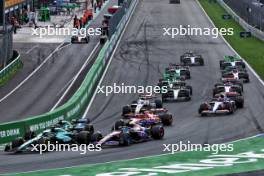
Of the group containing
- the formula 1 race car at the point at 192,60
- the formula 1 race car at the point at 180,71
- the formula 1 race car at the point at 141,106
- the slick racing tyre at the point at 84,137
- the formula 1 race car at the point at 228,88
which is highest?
the slick racing tyre at the point at 84,137

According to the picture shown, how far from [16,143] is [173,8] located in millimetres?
77865

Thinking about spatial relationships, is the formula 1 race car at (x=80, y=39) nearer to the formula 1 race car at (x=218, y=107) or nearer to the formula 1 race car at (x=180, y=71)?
the formula 1 race car at (x=180, y=71)

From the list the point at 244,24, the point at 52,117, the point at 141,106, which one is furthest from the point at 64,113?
the point at 244,24

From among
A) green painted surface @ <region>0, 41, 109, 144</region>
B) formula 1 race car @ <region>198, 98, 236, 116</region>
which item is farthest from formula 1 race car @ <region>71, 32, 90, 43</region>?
formula 1 race car @ <region>198, 98, 236, 116</region>

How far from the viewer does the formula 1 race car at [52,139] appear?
2833cm

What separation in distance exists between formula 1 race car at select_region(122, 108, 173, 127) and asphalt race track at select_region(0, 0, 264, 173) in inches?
22.4

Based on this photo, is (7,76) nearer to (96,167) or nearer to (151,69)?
(151,69)

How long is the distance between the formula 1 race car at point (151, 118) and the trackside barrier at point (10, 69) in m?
20.8

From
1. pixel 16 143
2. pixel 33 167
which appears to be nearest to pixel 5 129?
pixel 16 143

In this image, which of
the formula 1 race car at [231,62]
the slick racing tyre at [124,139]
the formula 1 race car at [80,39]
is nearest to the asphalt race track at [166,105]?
the slick racing tyre at [124,139]

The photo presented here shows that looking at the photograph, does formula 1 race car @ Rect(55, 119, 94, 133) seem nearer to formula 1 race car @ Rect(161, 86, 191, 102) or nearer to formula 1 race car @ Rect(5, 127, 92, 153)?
formula 1 race car @ Rect(5, 127, 92, 153)

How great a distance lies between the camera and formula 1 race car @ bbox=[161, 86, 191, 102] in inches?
1694
